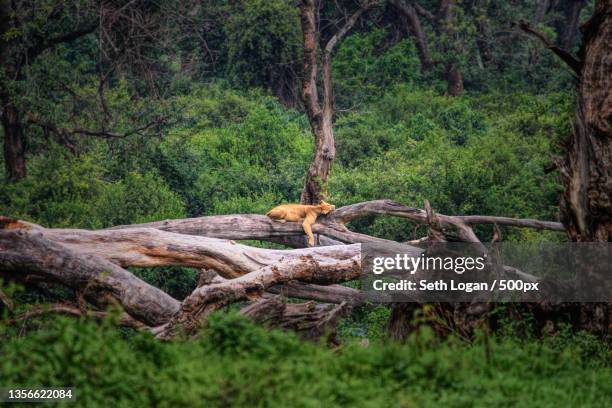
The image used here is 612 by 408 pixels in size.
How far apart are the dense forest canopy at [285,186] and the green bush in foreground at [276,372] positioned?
23 millimetres

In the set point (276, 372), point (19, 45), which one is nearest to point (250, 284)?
point (276, 372)

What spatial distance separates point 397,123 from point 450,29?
4621 mm

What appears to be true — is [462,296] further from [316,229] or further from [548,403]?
[316,229]

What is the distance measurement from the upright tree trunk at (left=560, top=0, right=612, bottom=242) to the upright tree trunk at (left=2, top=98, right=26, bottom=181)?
36.3 feet

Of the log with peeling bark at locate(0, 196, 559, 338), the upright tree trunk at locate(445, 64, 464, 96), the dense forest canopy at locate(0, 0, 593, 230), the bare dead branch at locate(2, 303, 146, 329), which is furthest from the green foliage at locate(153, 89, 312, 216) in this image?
the bare dead branch at locate(2, 303, 146, 329)

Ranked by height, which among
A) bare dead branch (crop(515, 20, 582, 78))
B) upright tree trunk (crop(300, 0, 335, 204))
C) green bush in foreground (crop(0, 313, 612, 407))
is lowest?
green bush in foreground (crop(0, 313, 612, 407))

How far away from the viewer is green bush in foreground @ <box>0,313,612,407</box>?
6336 mm

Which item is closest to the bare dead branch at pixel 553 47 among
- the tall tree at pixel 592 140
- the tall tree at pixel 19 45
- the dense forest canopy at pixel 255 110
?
the tall tree at pixel 592 140

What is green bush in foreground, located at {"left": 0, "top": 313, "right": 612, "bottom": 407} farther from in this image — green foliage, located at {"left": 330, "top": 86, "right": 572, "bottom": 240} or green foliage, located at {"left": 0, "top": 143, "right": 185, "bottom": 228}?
green foliage, located at {"left": 0, "top": 143, "right": 185, "bottom": 228}

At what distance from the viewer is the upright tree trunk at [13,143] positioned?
55.5 feet

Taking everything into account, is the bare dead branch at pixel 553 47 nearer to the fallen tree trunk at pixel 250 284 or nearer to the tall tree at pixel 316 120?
the fallen tree trunk at pixel 250 284

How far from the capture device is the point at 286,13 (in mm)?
24000

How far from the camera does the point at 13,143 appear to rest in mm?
17203

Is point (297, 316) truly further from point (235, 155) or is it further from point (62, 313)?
point (235, 155)
